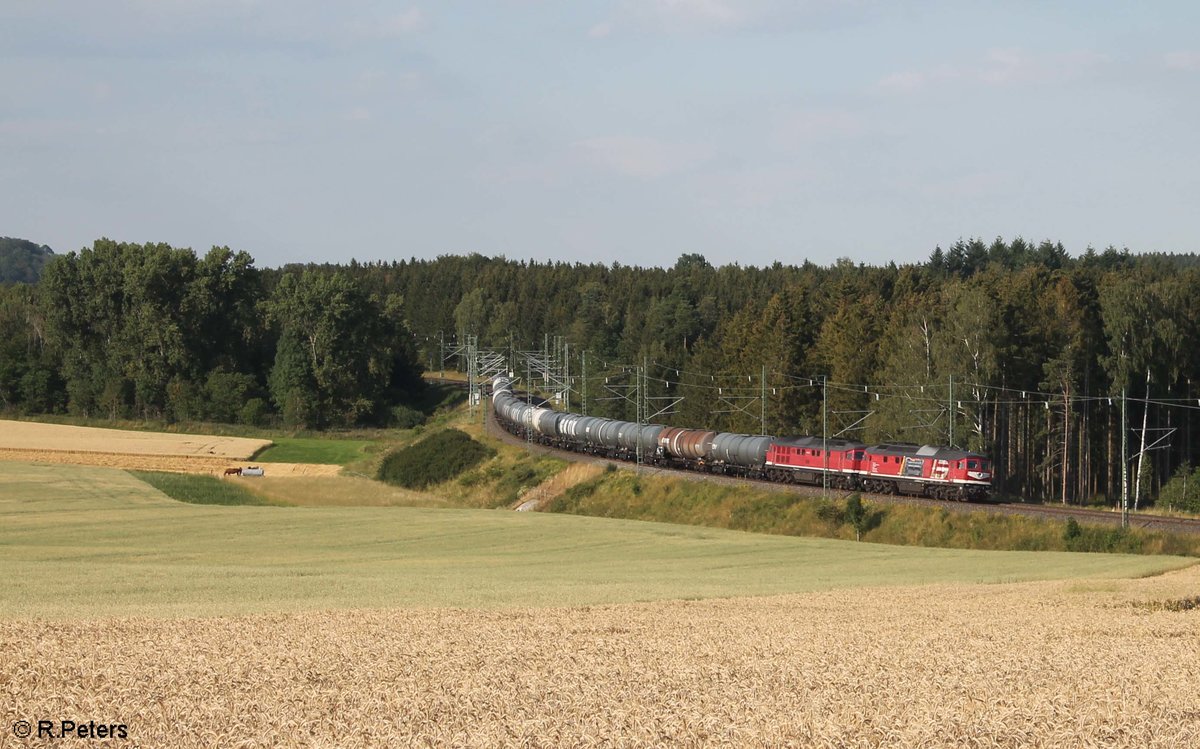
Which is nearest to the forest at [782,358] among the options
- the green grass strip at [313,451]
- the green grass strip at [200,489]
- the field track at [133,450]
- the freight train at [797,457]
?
the freight train at [797,457]

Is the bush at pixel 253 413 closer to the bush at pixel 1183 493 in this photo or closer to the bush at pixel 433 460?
the bush at pixel 433 460

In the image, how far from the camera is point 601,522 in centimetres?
6175

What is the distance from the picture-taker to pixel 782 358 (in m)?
106

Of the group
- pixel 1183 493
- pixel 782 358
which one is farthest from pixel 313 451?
pixel 1183 493

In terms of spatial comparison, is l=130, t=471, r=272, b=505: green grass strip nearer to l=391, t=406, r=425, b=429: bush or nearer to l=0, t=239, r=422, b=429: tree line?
l=0, t=239, r=422, b=429: tree line

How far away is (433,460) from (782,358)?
32649 millimetres

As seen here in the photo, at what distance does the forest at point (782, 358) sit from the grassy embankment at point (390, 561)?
1758 cm

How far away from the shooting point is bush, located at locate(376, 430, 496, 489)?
9875cm

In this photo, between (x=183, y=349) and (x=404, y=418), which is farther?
(x=404, y=418)

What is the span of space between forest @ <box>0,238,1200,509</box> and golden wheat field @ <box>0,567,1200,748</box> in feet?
148

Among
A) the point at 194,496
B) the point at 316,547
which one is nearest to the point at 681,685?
the point at 316,547

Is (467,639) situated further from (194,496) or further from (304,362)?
(304,362)

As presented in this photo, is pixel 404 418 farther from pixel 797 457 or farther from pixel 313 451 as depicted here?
pixel 797 457

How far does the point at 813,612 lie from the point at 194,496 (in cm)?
5992
